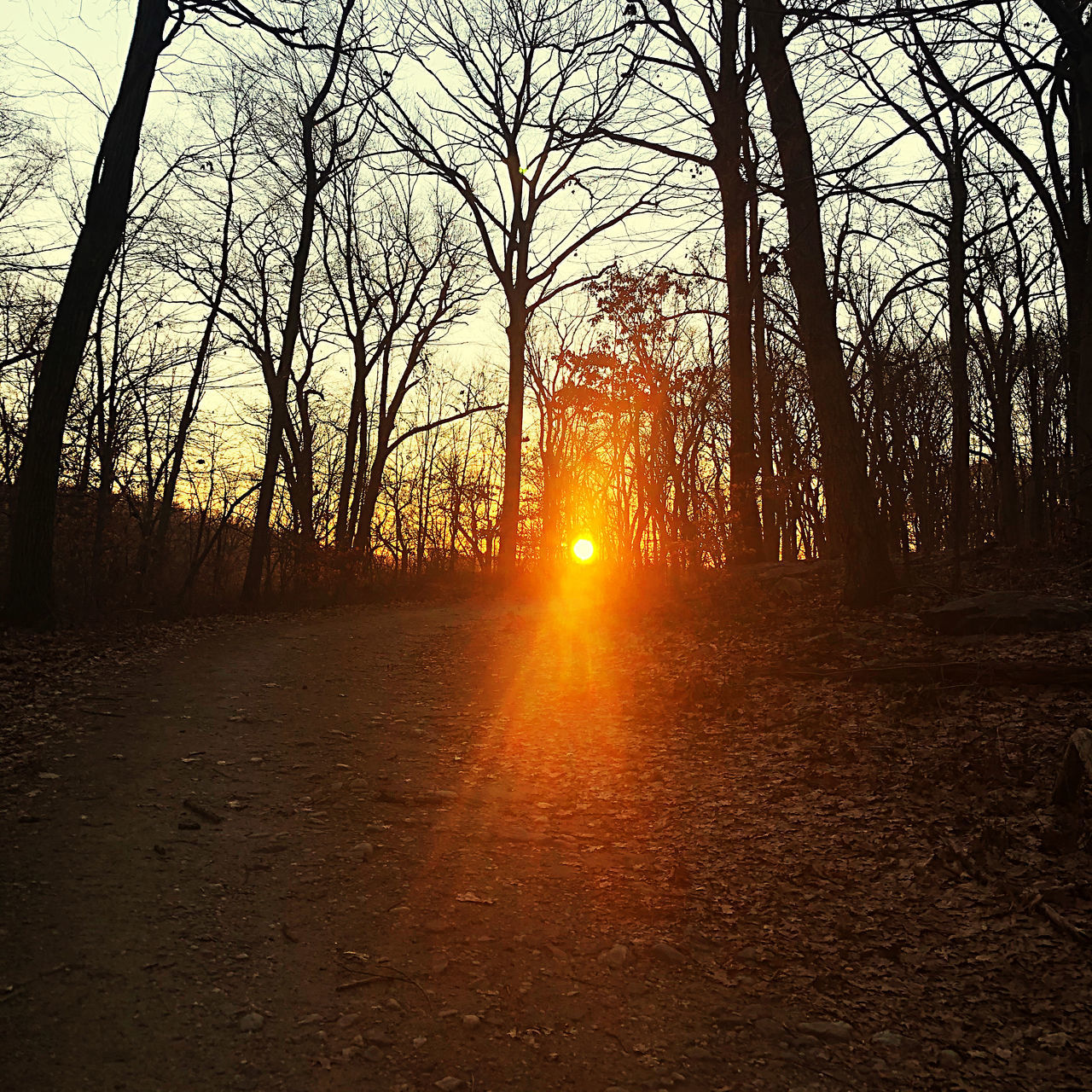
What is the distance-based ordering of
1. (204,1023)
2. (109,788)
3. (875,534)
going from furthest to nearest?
(875,534), (109,788), (204,1023)

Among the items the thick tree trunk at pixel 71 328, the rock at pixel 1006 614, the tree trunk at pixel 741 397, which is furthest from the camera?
the tree trunk at pixel 741 397

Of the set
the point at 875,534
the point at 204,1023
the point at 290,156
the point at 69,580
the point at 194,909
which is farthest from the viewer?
the point at 290,156

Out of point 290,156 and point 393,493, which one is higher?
point 290,156

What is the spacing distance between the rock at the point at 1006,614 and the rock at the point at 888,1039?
20.2 ft

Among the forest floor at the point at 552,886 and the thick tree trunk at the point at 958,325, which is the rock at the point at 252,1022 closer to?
the forest floor at the point at 552,886

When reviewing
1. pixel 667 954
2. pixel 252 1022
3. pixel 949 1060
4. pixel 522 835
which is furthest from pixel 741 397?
pixel 252 1022

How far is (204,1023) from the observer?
10.4 ft

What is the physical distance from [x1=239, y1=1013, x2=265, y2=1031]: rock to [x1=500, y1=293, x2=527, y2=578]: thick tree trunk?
17.6 metres

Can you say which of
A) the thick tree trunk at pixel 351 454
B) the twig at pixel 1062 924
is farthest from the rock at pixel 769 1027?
the thick tree trunk at pixel 351 454

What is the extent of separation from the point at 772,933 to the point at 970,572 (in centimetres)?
942

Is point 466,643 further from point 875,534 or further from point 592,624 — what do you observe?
point 875,534

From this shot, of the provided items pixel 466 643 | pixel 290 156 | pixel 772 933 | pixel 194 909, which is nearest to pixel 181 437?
pixel 290 156

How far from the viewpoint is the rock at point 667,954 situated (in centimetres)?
384

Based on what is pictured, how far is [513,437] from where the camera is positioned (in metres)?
21.4
